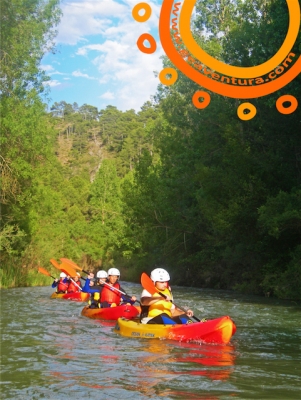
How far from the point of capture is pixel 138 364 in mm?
7605

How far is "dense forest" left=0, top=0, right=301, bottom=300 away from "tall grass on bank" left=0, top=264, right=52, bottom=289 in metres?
0.07

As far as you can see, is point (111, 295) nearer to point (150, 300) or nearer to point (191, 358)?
point (150, 300)

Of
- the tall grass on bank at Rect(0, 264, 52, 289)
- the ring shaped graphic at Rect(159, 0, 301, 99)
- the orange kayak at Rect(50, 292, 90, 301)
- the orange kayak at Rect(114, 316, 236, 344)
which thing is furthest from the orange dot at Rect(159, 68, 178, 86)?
the orange kayak at Rect(114, 316, 236, 344)

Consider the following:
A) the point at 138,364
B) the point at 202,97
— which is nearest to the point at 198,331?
the point at 138,364

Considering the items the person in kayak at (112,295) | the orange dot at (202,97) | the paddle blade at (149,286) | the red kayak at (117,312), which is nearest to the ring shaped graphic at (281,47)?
the orange dot at (202,97)

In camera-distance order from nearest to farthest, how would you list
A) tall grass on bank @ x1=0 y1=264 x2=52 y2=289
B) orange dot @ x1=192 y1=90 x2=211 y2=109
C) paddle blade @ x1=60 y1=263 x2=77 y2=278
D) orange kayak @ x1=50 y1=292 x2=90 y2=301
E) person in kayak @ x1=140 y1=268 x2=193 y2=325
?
person in kayak @ x1=140 y1=268 x2=193 y2=325
orange kayak @ x1=50 y1=292 x2=90 y2=301
paddle blade @ x1=60 y1=263 x2=77 y2=278
tall grass on bank @ x1=0 y1=264 x2=52 y2=289
orange dot @ x1=192 y1=90 x2=211 y2=109

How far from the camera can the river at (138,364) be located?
6203mm

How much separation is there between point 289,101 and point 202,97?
460 inches

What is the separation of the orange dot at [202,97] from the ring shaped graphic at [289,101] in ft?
27.2

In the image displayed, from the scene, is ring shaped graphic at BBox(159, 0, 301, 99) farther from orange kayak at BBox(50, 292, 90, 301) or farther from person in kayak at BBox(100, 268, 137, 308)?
orange kayak at BBox(50, 292, 90, 301)

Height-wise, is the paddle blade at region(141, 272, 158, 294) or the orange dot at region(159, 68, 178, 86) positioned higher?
the orange dot at region(159, 68, 178, 86)

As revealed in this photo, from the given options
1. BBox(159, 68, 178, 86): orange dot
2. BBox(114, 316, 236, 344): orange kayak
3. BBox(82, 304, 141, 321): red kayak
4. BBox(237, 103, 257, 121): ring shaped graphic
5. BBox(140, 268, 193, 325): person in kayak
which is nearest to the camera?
BBox(114, 316, 236, 344): orange kayak

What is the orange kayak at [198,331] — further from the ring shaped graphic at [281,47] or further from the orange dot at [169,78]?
the orange dot at [169,78]

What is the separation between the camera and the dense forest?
1900 cm
